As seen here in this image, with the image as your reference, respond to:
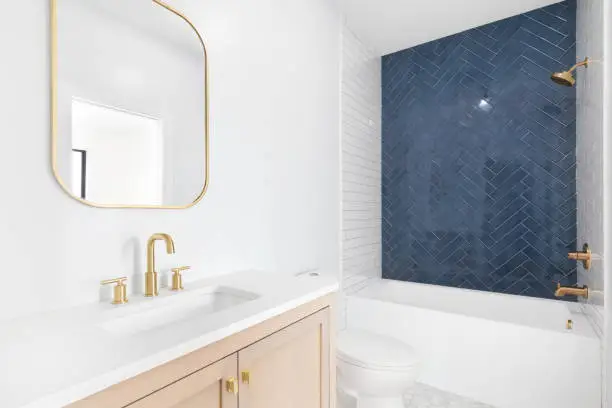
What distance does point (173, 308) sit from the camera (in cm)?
112

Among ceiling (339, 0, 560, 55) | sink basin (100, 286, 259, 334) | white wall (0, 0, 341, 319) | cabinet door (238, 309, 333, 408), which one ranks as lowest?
cabinet door (238, 309, 333, 408)

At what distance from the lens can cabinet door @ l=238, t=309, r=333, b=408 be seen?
921mm

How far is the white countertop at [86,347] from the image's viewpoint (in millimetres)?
548

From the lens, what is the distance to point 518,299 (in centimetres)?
249

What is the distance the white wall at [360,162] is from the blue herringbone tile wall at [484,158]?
0.42 feet

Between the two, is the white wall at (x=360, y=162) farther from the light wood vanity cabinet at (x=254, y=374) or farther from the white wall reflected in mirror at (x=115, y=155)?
the white wall reflected in mirror at (x=115, y=155)

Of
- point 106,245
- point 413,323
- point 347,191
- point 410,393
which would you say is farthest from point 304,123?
point 410,393

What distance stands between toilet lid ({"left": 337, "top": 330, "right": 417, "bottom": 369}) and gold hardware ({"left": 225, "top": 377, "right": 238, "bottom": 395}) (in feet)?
3.45

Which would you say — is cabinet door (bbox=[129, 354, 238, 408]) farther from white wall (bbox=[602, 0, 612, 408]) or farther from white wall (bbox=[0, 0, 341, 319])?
white wall (bbox=[602, 0, 612, 408])

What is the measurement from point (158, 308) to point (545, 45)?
299cm

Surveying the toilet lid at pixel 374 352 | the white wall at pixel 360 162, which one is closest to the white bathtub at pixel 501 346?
the white wall at pixel 360 162

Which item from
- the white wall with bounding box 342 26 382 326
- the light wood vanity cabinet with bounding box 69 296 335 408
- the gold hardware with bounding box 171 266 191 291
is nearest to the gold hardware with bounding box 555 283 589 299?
the white wall with bounding box 342 26 382 326

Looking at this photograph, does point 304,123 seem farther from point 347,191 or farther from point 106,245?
point 106,245

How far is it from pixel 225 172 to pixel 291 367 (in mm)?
827
